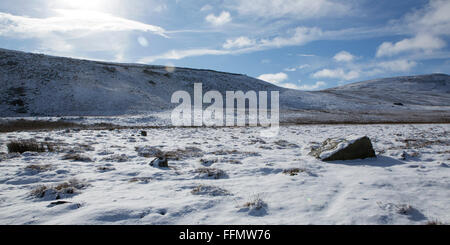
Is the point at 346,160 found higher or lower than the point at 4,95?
lower

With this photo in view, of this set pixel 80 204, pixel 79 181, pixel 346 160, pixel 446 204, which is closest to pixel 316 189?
pixel 446 204

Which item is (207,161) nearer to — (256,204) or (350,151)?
(256,204)

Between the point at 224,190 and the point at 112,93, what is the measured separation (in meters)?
44.0

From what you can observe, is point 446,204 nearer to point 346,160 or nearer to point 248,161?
point 346,160

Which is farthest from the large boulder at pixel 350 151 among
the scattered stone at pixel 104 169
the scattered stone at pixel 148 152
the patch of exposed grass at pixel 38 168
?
the patch of exposed grass at pixel 38 168

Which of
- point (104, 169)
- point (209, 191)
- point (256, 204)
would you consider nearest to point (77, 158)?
point (104, 169)

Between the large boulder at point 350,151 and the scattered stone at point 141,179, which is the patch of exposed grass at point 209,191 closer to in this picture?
the scattered stone at point 141,179

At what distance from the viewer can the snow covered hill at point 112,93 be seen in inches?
1439

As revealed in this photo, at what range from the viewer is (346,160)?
26.7 ft

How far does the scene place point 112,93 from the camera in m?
43.4

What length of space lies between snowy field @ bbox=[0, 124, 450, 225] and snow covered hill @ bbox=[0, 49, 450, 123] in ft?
93.8

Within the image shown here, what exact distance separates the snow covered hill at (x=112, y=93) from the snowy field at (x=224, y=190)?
2858cm

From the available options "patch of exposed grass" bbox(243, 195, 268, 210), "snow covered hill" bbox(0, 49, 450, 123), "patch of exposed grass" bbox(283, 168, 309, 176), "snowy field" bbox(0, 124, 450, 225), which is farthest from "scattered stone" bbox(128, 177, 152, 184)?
"snow covered hill" bbox(0, 49, 450, 123)
